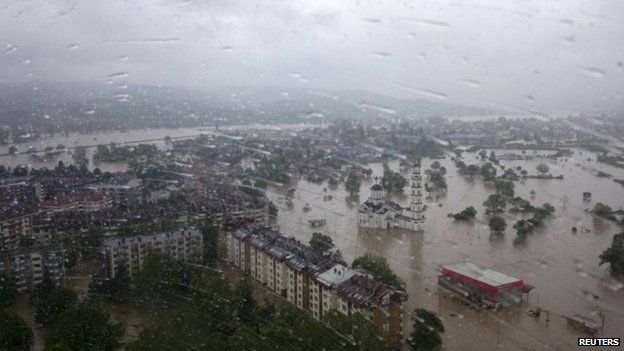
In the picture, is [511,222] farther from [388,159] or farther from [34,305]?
[388,159]

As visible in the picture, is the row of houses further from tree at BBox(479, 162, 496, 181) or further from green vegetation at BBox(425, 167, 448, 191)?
tree at BBox(479, 162, 496, 181)

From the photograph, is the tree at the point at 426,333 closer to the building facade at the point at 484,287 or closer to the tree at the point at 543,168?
the building facade at the point at 484,287

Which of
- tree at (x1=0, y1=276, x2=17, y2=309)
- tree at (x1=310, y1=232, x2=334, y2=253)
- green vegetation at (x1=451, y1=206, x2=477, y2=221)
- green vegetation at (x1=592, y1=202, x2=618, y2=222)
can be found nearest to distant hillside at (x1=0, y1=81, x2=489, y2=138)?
green vegetation at (x1=451, y1=206, x2=477, y2=221)

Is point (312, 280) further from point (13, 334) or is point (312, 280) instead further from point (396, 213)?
point (396, 213)

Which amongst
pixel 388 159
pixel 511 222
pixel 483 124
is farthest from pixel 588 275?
pixel 483 124

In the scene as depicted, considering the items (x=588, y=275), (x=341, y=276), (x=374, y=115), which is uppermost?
(x=341, y=276)
